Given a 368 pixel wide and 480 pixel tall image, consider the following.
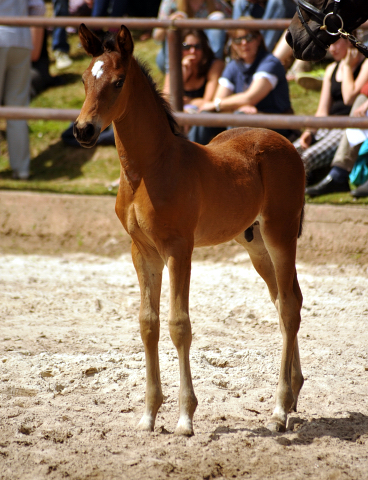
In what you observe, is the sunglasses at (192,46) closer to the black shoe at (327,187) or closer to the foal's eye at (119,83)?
the black shoe at (327,187)

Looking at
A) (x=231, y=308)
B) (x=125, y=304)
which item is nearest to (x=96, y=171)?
(x=125, y=304)

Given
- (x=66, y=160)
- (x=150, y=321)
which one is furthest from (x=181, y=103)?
(x=150, y=321)

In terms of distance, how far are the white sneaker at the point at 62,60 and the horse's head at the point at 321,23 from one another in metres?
7.50

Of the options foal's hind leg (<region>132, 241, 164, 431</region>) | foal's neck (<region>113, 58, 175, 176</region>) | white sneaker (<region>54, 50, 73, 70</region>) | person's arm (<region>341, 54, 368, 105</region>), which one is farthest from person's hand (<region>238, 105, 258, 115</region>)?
white sneaker (<region>54, 50, 73, 70</region>)

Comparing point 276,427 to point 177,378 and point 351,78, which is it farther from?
point 351,78

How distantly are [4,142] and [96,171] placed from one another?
1.92m

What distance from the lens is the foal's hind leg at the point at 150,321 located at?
9.45 ft

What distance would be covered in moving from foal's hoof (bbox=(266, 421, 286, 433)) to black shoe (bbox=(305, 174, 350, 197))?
10.9 ft

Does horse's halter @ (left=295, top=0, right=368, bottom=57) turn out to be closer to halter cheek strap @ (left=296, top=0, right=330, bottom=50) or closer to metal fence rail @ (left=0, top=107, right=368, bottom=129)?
halter cheek strap @ (left=296, top=0, right=330, bottom=50)

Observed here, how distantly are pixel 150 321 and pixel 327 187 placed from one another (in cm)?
353

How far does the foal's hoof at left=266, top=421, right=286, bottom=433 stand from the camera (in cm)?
288

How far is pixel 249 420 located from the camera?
2.99 m

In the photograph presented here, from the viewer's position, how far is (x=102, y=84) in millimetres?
2490

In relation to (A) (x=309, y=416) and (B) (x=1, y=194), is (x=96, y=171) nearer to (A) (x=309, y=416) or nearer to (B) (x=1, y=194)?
(B) (x=1, y=194)
